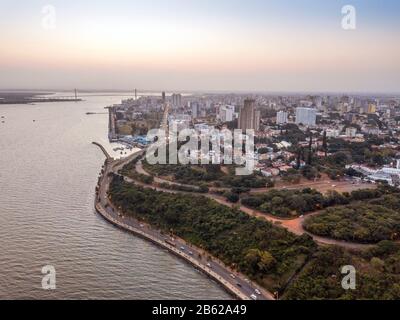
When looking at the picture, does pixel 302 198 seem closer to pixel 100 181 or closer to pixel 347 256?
pixel 347 256

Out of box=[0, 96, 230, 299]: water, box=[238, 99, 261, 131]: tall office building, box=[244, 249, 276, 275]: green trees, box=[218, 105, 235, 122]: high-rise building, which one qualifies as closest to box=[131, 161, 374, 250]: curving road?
box=[244, 249, 276, 275]: green trees

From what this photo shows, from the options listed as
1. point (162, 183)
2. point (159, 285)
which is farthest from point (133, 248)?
point (162, 183)

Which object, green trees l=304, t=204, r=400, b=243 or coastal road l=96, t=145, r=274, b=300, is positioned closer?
coastal road l=96, t=145, r=274, b=300

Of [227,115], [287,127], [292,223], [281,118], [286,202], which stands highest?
[227,115]

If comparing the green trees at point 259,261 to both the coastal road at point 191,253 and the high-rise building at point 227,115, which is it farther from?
the high-rise building at point 227,115

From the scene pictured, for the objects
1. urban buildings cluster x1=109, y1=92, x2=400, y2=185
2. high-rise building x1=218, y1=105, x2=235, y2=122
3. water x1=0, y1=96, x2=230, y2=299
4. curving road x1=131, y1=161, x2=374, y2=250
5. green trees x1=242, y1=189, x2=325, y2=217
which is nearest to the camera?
water x1=0, y1=96, x2=230, y2=299

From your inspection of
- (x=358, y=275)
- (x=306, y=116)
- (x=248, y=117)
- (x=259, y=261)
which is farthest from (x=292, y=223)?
(x=306, y=116)

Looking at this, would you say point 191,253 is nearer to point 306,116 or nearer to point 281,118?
point 281,118

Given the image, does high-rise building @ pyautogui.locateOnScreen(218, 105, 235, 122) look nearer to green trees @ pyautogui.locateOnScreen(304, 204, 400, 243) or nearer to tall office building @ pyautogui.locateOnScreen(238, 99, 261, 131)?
tall office building @ pyautogui.locateOnScreen(238, 99, 261, 131)

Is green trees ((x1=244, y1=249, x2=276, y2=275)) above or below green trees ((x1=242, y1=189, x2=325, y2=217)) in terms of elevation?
below
